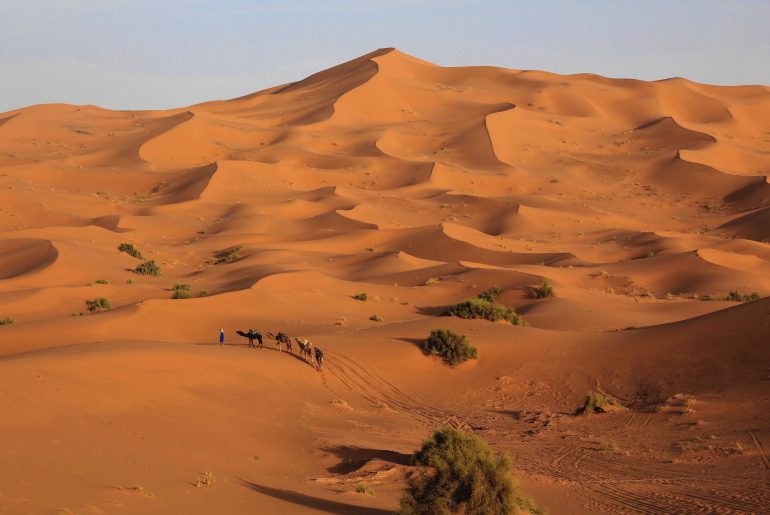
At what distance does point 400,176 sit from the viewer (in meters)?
57.9

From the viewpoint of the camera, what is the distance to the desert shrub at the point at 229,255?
1412 inches

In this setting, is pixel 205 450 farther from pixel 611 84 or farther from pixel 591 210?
pixel 611 84

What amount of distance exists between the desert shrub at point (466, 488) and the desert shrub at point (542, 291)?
18171 millimetres

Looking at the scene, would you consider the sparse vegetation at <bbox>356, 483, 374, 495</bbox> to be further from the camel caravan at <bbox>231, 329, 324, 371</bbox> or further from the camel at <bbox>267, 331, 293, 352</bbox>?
the camel at <bbox>267, 331, 293, 352</bbox>

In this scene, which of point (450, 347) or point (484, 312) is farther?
point (484, 312)

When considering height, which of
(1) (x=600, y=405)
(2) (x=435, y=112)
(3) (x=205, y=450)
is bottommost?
(1) (x=600, y=405)

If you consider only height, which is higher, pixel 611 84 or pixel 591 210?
pixel 611 84

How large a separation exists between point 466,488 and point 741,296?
21495 mm

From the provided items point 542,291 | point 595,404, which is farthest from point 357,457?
point 542,291

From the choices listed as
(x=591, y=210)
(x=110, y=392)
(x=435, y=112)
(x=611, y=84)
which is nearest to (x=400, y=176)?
(x=591, y=210)

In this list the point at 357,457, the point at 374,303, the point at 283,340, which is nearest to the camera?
the point at 357,457

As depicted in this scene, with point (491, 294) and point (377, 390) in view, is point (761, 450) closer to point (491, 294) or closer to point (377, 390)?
point (377, 390)

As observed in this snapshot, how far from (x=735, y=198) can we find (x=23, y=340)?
44842mm

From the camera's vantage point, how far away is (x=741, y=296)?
28453mm
